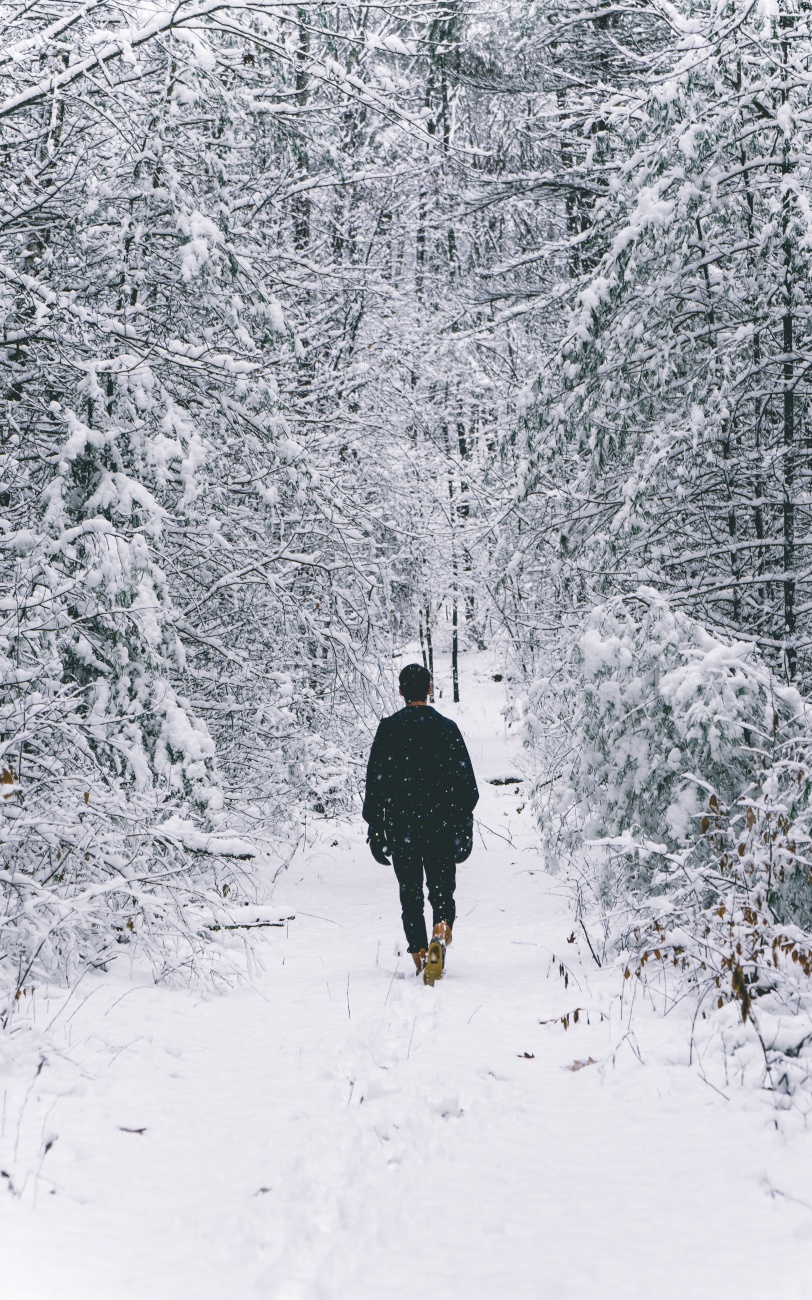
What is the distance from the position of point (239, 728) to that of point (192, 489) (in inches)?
122

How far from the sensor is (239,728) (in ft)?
30.1

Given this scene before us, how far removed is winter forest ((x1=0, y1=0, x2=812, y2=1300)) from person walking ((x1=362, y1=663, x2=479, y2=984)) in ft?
1.71

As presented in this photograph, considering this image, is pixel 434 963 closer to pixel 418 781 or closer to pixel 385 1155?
pixel 418 781

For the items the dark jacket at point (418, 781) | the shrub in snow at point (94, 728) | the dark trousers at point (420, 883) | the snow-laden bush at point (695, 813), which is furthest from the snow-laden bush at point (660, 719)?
the shrub in snow at point (94, 728)

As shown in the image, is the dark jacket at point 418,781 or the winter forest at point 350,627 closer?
the winter forest at point 350,627

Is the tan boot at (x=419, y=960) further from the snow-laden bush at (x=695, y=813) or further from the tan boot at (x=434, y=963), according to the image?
the snow-laden bush at (x=695, y=813)

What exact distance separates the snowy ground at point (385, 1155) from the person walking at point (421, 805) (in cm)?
63

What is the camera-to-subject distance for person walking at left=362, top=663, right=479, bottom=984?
6094 millimetres

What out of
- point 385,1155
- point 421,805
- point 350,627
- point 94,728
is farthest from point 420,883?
point 350,627

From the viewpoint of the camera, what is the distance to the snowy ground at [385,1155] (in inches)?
105

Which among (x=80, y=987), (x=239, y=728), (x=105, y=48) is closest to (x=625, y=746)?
(x=80, y=987)

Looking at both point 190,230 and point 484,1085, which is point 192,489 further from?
point 484,1085

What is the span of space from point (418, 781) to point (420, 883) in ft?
2.21

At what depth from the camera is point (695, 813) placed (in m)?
5.44
